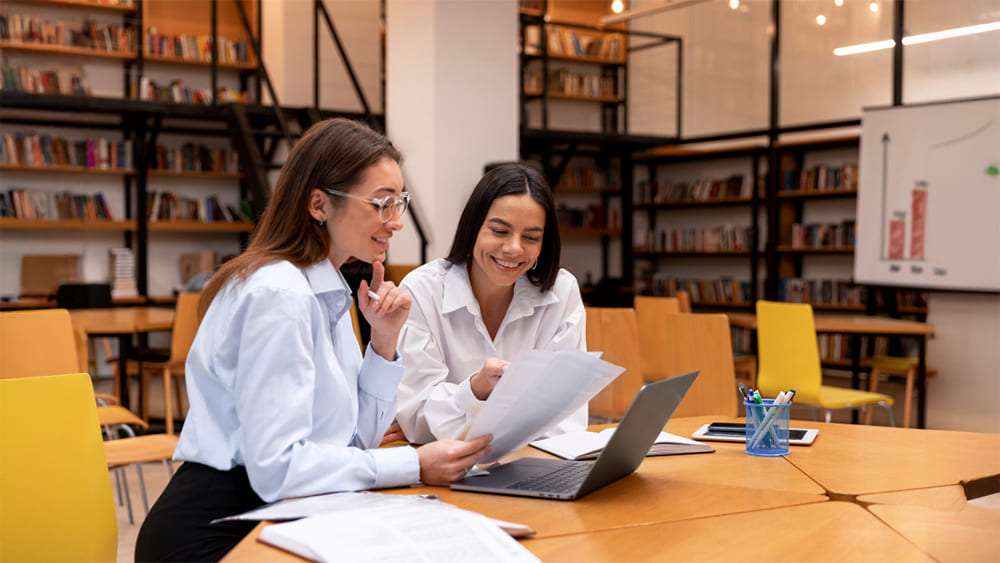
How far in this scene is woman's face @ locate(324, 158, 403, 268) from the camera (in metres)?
1.51

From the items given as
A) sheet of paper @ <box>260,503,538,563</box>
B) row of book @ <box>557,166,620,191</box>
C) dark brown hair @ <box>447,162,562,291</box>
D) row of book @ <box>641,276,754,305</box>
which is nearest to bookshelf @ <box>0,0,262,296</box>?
row of book @ <box>557,166,620,191</box>

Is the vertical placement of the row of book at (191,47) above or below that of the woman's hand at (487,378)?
above

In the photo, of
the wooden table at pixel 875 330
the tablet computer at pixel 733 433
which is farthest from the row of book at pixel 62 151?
the tablet computer at pixel 733 433

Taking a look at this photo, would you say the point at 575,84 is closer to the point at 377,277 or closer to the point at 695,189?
the point at 695,189

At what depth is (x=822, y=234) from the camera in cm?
809

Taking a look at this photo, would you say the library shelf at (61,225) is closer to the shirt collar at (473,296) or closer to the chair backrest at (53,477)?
the shirt collar at (473,296)

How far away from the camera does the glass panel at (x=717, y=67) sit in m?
8.08

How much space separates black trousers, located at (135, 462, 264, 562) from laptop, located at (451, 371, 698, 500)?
1.11 feet

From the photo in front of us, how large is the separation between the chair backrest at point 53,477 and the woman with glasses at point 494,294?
2.02 feet

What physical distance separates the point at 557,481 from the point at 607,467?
0.34 feet

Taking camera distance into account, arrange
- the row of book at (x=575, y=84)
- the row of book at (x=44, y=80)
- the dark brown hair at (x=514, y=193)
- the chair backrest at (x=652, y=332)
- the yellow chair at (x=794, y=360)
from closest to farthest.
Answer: the dark brown hair at (x=514, y=193)
the yellow chair at (x=794, y=360)
the chair backrest at (x=652, y=332)
the row of book at (x=44, y=80)
the row of book at (x=575, y=84)

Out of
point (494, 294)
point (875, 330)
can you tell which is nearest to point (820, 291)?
point (875, 330)

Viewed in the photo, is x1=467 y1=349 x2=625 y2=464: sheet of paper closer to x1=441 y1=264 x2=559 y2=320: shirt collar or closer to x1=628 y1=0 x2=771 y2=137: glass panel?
x1=441 y1=264 x2=559 y2=320: shirt collar

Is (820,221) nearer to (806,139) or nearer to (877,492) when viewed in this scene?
(806,139)
